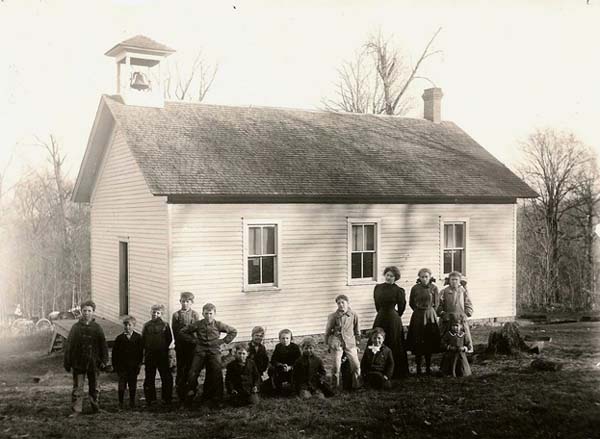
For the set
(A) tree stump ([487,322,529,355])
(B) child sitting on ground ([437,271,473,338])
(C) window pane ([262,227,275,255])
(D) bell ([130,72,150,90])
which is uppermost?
(D) bell ([130,72,150,90])

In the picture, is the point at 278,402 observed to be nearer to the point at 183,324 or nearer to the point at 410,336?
the point at 183,324

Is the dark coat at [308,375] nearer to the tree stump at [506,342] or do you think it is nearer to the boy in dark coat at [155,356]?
the boy in dark coat at [155,356]

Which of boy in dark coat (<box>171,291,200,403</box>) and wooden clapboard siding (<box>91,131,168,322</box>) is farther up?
wooden clapboard siding (<box>91,131,168,322</box>)

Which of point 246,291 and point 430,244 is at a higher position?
point 430,244

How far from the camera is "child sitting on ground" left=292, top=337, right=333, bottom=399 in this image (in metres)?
9.68

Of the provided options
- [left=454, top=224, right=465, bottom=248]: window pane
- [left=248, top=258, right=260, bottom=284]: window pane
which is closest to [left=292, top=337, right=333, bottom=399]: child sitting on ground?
[left=248, top=258, right=260, bottom=284]: window pane

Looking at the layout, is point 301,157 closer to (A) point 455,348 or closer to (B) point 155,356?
(A) point 455,348

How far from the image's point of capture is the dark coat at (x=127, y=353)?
31.9ft

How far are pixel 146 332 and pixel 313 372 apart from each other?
2.65 metres

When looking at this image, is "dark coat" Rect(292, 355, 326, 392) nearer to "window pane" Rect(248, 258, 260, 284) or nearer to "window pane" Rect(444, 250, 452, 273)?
"window pane" Rect(248, 258, 260, 284)

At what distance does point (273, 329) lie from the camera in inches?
599

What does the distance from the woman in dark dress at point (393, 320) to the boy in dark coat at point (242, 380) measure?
2515 mm

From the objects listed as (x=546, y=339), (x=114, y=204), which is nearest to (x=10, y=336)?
(x=114, y=204)

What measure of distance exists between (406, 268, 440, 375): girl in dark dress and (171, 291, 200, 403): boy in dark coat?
3.81 metres
